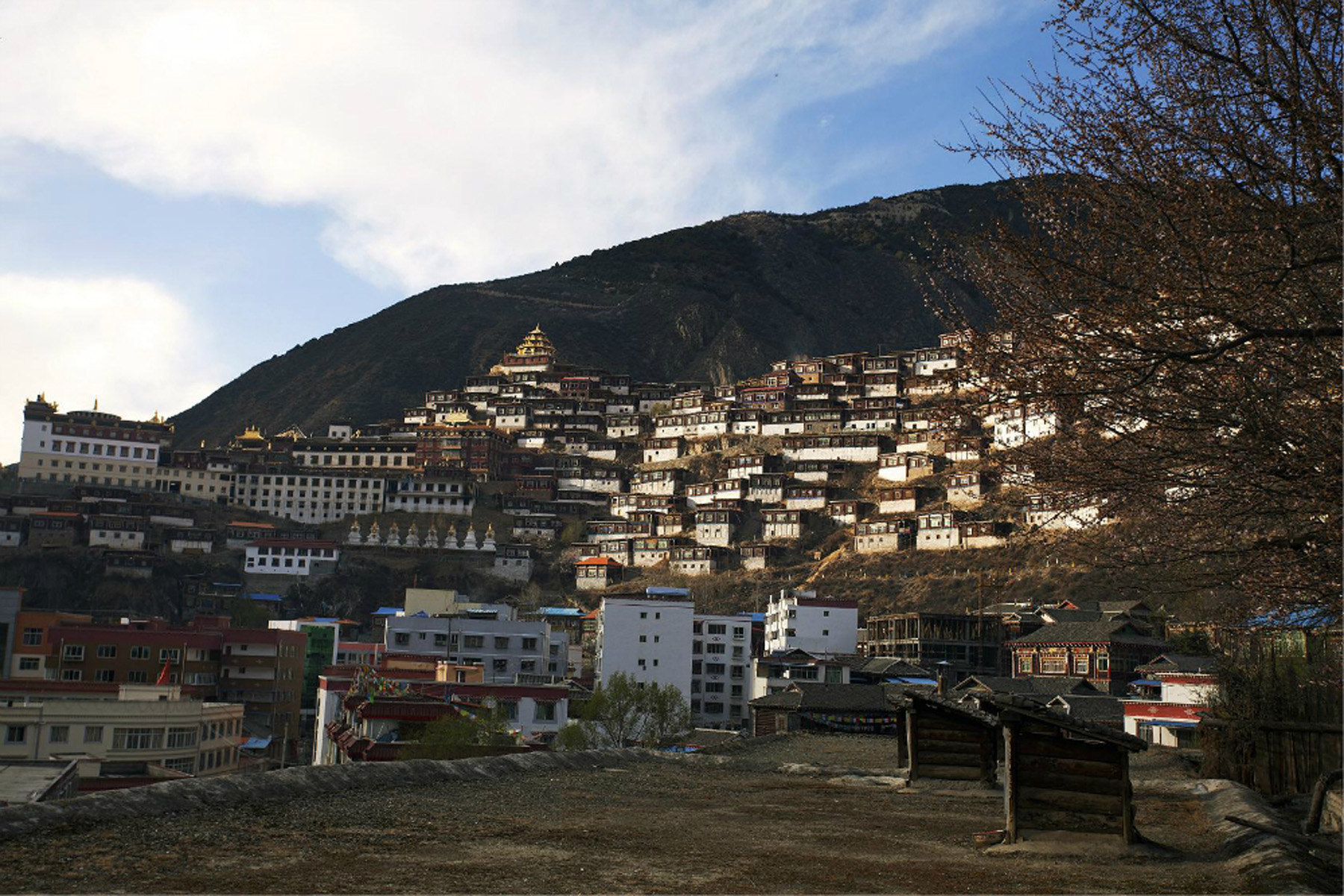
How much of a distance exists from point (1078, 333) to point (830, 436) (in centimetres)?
13171

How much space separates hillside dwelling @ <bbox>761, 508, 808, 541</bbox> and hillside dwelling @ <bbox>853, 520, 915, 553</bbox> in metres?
8.43

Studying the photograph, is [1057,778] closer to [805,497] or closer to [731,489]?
[805,497]

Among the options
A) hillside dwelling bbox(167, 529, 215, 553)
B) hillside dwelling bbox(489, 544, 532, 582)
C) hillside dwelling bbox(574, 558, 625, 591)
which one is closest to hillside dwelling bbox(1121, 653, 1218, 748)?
hillside dwelling bbox(574, 558, 625, 591)

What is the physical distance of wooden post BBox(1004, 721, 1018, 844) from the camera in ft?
45.5

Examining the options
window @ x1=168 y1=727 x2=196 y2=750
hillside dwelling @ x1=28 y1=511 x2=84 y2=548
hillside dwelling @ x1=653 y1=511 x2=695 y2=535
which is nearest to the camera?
window @ x1=168 y1=727 x2=196 y2=750

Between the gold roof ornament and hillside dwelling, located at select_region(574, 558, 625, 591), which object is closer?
hillside dwelling, located at select_region(574, 558, 625, 591)

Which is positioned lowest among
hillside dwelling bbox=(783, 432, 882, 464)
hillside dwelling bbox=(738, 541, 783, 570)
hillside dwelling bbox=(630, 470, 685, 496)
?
hillside dwelling bbox=(738, 541, 783, 570)

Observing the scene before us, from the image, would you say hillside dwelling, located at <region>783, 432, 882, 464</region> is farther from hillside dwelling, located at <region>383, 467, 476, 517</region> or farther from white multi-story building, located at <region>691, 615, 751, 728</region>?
white multi-story building, located at <region>691, 615, 751, 728</region>

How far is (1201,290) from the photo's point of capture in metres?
10.9

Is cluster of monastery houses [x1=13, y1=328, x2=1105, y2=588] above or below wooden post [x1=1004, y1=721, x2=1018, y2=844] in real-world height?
above

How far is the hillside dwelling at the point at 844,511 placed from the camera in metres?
131

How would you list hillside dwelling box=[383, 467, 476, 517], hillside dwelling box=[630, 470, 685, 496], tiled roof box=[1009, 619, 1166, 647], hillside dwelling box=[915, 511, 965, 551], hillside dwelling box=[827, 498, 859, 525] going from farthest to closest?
hillside dwelling box=[630, 470, 685, 496] < hillside dwelling box=[383, 467, 476, 517] < hillside dwelling box=[827, 498, 859, 525] < hillside dwelling box=[915, 511, 965, 551] < tiled roof box=[1009, 619, 1166, 647]

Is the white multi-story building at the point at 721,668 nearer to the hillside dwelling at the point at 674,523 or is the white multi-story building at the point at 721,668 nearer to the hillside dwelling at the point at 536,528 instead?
the hillside dwelling at the point at 674,523

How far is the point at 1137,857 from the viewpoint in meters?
13.4
